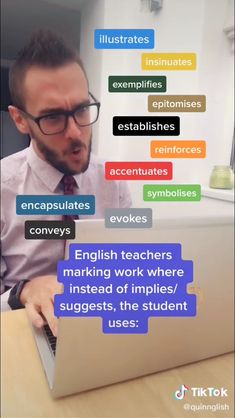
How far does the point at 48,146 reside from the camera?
43 centimetres

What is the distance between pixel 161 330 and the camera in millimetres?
502

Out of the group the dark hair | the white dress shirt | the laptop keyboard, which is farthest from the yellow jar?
the laptop keyboard

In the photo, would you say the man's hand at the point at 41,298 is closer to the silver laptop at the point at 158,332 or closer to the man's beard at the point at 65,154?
the silver laptop at the point at 158,332

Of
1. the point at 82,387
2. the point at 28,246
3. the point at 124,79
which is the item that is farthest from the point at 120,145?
the point at 82,387

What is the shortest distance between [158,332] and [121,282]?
140mm

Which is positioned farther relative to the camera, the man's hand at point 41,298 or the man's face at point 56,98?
the man's hand at point 41,298

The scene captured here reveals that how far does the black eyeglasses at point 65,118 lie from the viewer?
1.33 feet

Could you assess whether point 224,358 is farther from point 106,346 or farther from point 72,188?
point 72,188

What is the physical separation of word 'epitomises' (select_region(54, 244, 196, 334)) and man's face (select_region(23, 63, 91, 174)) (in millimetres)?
147

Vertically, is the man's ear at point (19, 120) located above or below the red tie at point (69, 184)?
above

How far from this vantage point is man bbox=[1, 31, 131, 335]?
0.40m

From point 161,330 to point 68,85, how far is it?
403 mm
